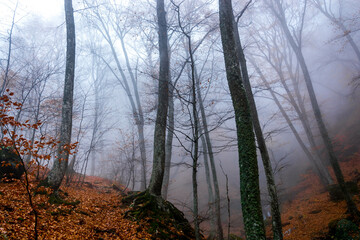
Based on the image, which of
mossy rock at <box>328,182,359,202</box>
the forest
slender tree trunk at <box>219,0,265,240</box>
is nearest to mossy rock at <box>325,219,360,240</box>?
the forest

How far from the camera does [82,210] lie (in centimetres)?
516

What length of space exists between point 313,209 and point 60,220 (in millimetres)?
11557

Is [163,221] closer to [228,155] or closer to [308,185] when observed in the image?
[308,185]

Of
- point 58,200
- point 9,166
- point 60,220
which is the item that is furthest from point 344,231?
point 9,166

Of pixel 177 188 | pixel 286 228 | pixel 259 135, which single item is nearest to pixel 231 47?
pixel 259 135

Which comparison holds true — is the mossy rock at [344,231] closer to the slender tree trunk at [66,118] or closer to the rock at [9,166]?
the slender tree trunk at [66,118]

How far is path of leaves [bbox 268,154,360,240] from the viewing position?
7867 millimetres

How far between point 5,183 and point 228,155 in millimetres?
25381

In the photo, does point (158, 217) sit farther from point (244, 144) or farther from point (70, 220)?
point (244, 144)

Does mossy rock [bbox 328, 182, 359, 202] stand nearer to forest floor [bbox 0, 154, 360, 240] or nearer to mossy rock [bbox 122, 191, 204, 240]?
forest floor [bbox 0, 154, 360, 240]

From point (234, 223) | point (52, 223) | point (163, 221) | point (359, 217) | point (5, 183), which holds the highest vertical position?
point (5, 183)

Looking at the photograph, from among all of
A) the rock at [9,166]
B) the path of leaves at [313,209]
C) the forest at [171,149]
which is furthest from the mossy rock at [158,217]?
the path of leaves at [313,209]

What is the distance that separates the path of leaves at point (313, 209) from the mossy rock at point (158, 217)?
5532 millimetres

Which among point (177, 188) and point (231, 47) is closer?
point (231, 47)
